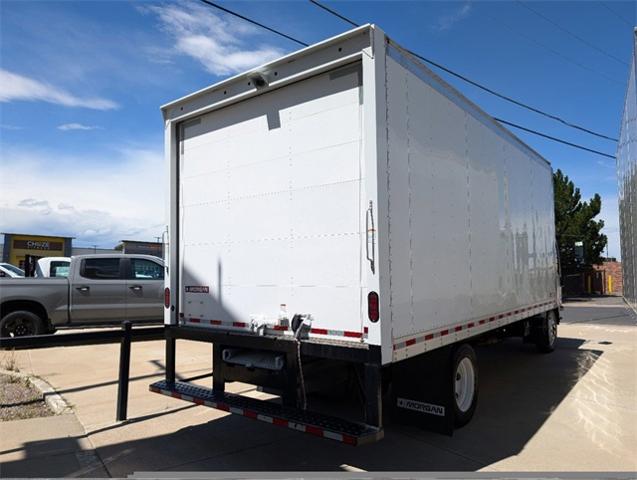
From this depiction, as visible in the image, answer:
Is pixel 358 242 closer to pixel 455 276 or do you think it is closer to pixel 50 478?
pixel 455 276

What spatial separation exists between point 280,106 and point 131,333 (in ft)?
10.1

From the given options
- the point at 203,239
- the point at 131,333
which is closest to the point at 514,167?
the point at 203,239

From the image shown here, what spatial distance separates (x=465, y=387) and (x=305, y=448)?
198cm

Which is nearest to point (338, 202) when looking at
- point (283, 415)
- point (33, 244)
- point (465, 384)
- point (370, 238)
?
point (370, 238)

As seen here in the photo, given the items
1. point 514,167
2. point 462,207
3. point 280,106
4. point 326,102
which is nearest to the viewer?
point 326,102

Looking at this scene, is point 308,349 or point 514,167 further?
point 514,167

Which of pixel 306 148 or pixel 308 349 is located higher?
pixel 306 148

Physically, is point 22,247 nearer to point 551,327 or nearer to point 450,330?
point 551,327

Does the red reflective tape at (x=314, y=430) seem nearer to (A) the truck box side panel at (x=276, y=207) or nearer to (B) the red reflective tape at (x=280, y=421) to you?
(B) the red reflective tape at (x=280, y=421)

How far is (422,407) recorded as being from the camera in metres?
4.97

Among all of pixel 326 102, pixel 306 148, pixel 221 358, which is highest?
pixel 326 102

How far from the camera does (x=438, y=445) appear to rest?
494 centimetres

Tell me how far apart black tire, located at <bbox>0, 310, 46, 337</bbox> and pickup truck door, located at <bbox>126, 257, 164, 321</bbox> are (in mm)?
1766

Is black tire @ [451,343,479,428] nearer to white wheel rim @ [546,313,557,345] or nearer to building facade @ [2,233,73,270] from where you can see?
white wheel rim @ [546,313,557,345]
